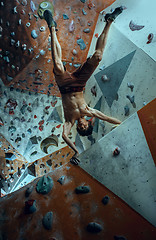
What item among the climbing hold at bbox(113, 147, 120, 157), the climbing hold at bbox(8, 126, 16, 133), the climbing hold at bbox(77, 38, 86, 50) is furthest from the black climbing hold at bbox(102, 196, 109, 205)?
the climbing hold at bbox(77, 38, 86, 50)

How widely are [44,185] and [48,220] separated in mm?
271

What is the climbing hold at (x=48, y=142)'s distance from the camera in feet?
11.2

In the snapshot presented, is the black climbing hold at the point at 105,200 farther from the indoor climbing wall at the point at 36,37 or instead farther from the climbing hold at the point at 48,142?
the indoor climbing wall at the point at 36,37

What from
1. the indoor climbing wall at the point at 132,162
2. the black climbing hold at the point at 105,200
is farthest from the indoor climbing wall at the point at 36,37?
the black climbing hold at the point at 105,200

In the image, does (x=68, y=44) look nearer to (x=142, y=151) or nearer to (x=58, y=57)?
(x=58, y=57)

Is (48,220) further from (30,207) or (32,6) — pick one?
(32,6)

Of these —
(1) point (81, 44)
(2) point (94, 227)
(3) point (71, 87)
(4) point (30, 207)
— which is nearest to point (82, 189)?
(2) point (94, 227)

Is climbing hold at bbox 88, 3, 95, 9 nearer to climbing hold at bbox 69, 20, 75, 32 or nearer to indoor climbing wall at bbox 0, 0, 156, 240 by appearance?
indoor climbing wall at bbox 0, 0, 156, 240

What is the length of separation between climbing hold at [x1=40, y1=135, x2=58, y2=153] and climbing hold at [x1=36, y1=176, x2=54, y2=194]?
148cm

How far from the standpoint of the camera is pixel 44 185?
190 cm

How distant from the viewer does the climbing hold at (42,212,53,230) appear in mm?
1695

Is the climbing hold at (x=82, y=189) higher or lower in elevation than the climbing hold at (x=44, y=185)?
lower

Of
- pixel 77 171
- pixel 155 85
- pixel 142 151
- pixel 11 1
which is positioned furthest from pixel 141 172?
pixel 11 1

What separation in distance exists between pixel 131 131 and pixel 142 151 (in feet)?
0.55
